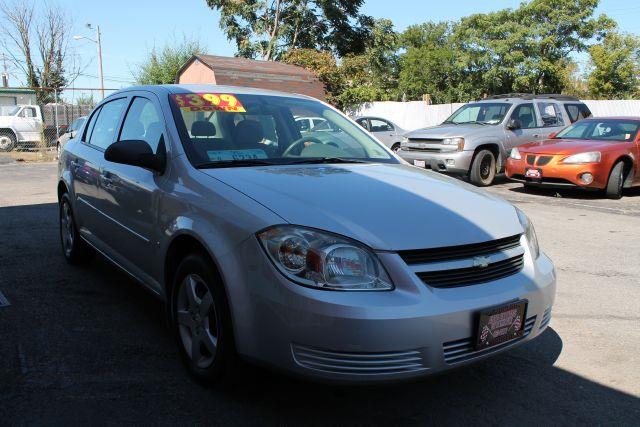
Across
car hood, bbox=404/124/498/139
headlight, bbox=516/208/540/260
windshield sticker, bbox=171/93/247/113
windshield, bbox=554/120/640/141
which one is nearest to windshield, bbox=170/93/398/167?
windshield sticker, bbox=171/93/247/113

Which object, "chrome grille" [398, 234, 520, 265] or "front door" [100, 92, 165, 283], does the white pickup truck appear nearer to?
"front door" [100, 92, 165, 283]

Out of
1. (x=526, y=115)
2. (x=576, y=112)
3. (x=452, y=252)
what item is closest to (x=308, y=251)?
(x=452, y=252)

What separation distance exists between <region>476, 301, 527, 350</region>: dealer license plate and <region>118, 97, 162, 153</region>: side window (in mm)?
2191

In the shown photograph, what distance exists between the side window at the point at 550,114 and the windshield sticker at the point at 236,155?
11.1 meters

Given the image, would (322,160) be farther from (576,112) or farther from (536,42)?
(536,42)

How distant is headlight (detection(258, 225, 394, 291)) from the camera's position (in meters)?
2.38

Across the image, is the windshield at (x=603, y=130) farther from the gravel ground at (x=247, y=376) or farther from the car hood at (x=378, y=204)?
the car hood at (x=378, y=204)

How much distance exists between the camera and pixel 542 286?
9.23ft

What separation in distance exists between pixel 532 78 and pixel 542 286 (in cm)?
4014

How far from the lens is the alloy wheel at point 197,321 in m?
2.84

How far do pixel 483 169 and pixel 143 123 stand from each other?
9.38 meters

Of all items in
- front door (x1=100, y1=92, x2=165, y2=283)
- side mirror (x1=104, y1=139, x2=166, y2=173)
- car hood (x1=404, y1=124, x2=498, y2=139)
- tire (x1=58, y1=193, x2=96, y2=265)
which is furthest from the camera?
car hood (x1=404, y1=124, x2=498, y2=139)

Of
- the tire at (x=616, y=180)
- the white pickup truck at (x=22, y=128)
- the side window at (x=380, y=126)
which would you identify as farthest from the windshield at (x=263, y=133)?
the white pickup truck at (x=22, y=128)

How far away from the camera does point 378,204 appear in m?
2.75
